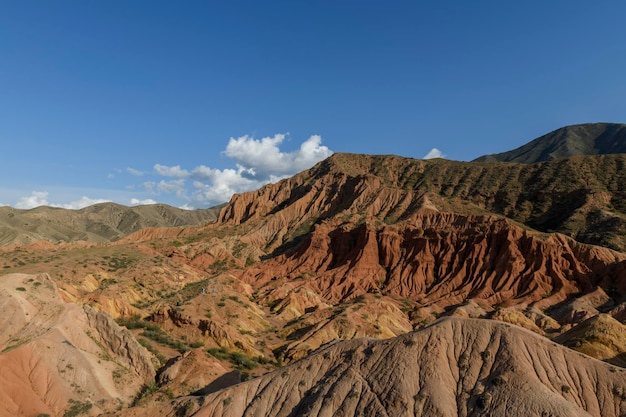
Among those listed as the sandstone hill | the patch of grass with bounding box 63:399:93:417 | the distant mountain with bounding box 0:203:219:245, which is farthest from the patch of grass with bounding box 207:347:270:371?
the distant mountain with bounding box 0:203:219:245

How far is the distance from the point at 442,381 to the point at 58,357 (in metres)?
21.7

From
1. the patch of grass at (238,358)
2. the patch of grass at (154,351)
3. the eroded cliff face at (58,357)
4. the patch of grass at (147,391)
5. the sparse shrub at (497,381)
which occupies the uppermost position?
the eroded cliff face at (58,357)

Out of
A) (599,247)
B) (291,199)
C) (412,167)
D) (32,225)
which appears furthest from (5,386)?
(32,225)

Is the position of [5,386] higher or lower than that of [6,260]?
lower

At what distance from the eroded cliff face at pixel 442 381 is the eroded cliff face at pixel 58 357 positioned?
327 inches

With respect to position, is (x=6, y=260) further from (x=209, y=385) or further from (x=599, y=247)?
(x=599, y=247)

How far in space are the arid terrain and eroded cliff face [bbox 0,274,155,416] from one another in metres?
0.10

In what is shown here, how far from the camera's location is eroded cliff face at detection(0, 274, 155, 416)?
72.9 feet

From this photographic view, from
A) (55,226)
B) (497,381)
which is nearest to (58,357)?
(497,381)

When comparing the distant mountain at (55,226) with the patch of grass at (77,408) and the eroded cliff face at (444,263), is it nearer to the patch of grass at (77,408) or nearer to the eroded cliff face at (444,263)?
the eroded cliff face at (444,263)

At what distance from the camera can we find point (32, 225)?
14112cm

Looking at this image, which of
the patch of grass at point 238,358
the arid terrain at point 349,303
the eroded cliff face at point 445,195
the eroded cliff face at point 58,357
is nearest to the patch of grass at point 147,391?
the arid terrain at point 349,303

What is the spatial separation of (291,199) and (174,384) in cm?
9876

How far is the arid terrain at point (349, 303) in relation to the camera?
738 inches
